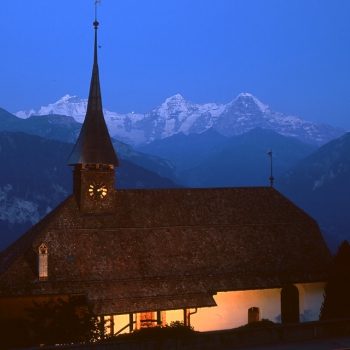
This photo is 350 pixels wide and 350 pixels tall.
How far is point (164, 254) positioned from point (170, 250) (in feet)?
1.67

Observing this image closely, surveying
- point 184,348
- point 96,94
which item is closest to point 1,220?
point 96,94

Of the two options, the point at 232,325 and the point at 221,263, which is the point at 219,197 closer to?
the point at 221,263

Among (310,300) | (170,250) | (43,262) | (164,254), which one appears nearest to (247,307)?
(310,300)

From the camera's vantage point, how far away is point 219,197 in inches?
1738

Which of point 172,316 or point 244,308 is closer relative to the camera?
point 172,316

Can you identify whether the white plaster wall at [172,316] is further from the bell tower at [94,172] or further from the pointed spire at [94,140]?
the pointed spire at [94,140]

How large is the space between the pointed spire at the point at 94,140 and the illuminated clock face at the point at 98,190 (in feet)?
4.35

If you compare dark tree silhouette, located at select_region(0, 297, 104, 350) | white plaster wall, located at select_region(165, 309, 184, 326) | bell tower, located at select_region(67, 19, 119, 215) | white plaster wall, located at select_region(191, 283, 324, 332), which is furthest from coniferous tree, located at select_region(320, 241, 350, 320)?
bell tower, located at select_region(67, 19, 119, 215)

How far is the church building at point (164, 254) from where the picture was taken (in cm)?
3688

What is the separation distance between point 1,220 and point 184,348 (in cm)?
15466

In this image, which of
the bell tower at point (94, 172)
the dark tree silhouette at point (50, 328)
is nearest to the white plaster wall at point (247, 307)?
the bell tower at point (94, 172)

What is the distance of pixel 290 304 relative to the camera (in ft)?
137

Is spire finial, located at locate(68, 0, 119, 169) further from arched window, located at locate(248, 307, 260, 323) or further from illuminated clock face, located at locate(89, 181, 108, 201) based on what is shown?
arched window, located at locate(248, 307, 260, 323)

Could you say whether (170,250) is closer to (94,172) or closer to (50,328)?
(94,172)
